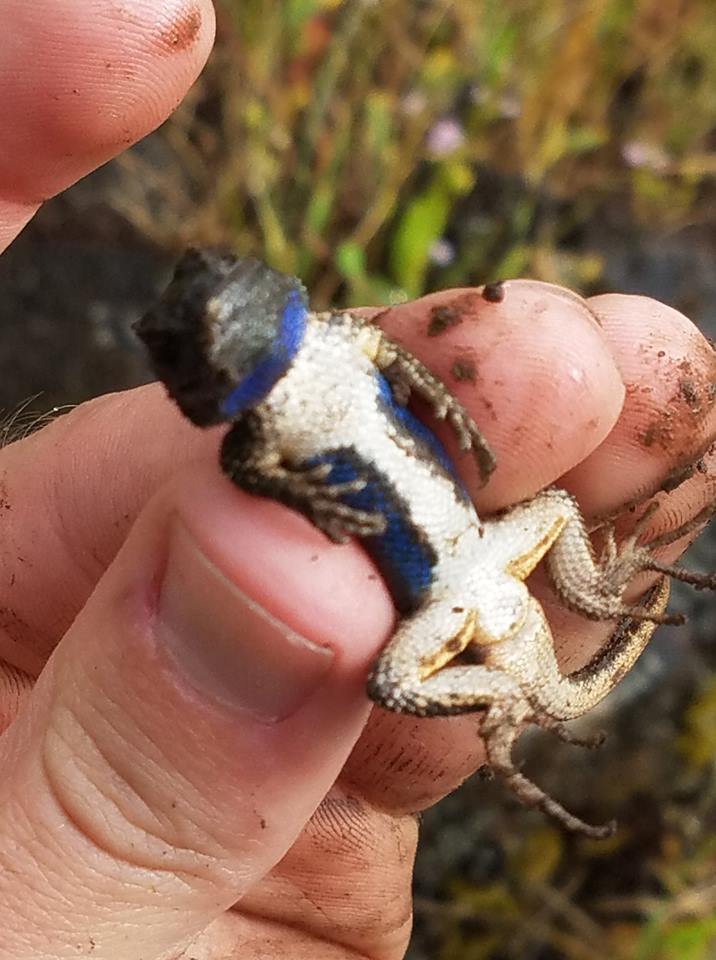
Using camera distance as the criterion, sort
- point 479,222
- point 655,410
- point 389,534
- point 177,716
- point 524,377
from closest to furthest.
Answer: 1. point 177,716
2. point 389,534
3. point 524,377
4. point 655,410
5. point 479,222

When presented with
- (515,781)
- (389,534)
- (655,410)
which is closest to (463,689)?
(515,781)

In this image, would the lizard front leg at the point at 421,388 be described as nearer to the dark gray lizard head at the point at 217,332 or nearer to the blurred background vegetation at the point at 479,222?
the dark gray lizard head at the point at 217,332

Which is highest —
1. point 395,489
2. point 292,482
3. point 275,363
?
point 275,363

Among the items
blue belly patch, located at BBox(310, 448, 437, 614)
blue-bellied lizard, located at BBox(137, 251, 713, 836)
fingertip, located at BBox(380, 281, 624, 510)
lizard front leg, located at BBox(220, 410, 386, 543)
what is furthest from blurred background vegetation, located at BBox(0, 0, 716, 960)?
lizard front leg, located at BBox(220, 410, 386, 543)

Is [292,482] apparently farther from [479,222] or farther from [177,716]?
[479,222]

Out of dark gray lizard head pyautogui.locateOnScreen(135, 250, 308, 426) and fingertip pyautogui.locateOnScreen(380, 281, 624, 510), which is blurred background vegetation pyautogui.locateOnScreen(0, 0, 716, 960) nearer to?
fingertip pyautogui.locateOnScreen(380, 281, 624, 510)

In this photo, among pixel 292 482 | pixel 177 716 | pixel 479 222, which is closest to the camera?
pixel 177 716

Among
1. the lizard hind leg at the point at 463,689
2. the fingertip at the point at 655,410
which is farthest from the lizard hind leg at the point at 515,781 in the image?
the fingertip at the point at 655,410

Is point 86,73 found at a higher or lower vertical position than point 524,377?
higher

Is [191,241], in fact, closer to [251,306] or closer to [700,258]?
[700,258]
